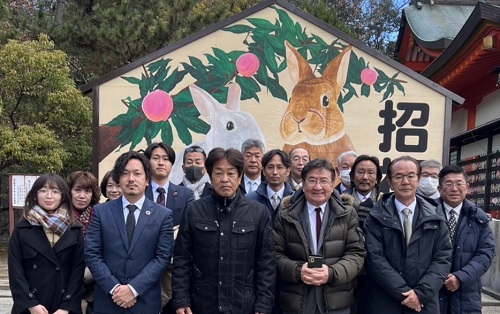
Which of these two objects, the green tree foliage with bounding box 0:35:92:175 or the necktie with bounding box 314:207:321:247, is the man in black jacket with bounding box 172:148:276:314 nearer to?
the necktie with bounding box 314:207:321:247

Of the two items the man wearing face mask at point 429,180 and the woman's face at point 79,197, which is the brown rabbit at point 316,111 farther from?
the woman's face at point 79,197

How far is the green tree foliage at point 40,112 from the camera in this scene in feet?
32.1

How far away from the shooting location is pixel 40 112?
10477mm

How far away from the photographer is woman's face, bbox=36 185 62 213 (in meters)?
3.42

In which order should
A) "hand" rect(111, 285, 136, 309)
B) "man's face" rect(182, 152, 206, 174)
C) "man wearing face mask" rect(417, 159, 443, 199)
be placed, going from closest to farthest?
"hand" rect(111, 285, 136, 309) < "man wearing face mask" rect(417, 159, 443, 199) < "man's face" rect(182, 152, 206, 174)

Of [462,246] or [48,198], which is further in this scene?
[462,246]

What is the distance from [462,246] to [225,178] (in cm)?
180

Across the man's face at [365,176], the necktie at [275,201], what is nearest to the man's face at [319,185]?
the necktie at [275,201]

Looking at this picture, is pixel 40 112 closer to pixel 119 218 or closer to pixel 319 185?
pixel 119 218

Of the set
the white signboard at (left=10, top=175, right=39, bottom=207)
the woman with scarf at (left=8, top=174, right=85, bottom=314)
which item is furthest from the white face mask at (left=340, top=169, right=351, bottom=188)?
the white signboard at (left=10, top=175, right=39, bottom=207)

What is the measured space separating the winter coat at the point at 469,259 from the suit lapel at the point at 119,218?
7.32 ft

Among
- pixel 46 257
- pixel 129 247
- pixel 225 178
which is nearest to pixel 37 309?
pixel 46 257

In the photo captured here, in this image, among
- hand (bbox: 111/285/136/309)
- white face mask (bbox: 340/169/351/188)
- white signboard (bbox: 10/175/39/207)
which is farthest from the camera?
white signboard (bbox: 10/175/39/207)

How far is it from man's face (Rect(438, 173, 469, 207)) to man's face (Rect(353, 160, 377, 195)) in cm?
59
